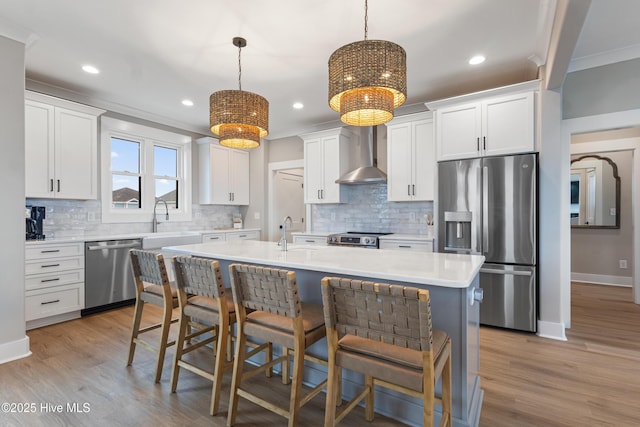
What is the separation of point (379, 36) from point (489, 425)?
3.00 meters

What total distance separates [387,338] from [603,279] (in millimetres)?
5828

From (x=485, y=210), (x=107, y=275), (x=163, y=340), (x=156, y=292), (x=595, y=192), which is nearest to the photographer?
(x=163, y=340)

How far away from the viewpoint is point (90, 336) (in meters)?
3.13

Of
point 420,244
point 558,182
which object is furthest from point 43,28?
point 558,182

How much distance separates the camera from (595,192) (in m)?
5.30

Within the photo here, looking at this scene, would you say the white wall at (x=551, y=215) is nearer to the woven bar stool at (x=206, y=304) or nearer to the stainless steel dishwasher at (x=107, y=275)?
the woven bar stool at (x=206, y=304)

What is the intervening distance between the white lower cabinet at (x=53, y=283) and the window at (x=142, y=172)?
935 mm

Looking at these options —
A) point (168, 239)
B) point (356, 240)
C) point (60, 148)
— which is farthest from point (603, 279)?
point (60, 148)

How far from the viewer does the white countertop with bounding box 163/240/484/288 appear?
158 centimetres

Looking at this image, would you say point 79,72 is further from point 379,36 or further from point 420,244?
point 420,244

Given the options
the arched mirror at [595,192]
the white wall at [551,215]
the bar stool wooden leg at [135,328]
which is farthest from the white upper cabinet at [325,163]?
the arched mirror at [595,192]

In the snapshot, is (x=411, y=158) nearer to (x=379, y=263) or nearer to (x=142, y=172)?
(x=379, y=263)

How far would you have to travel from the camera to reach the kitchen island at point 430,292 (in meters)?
1.67

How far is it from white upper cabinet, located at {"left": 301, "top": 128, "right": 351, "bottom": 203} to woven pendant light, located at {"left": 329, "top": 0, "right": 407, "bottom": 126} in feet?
9.30
